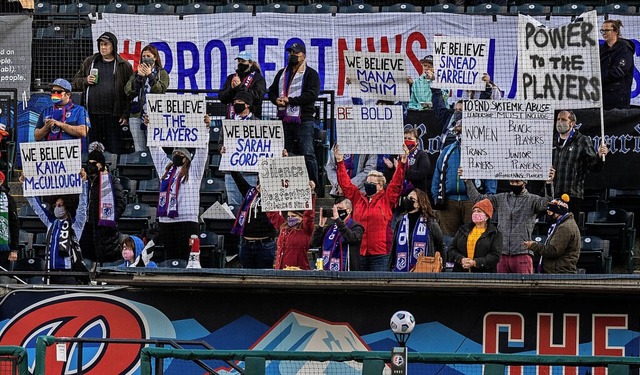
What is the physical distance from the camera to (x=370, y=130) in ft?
64.2

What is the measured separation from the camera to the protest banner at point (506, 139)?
745 inches

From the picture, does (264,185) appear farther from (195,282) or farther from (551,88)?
(551,88)

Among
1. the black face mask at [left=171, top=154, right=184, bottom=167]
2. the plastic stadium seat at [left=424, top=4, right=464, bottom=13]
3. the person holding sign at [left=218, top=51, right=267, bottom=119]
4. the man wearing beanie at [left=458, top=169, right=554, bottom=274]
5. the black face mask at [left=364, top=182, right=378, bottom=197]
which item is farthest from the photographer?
the plastic stadium seat at [left=424, top=4, right=464, bottom=13]

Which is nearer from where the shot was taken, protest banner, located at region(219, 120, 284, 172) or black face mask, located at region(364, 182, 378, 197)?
black face mask, located at region(364, 182, 378, 197)

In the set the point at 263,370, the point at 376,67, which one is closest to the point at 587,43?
the point at 376,67

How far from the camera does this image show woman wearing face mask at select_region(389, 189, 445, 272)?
718 inches

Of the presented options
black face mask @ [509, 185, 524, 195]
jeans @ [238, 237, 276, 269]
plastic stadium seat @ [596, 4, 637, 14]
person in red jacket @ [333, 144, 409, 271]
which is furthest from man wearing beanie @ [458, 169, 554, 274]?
plastic stadium seat @ [596, 4, 637, 14]

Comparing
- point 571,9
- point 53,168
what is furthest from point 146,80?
point 571,9

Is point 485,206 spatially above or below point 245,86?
below

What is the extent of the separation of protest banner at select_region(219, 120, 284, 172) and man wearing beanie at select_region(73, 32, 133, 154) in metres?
2.61

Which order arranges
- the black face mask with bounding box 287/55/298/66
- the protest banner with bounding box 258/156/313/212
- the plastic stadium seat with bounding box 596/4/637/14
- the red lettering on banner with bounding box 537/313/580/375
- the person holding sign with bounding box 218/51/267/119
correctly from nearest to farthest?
1. the red lettering on banner with bounding box 537/313/580/375
2. the protest banner with bounding box 258/156/313/212
3. the person holding sign with bounding box 218/51/267/119
4. the black face mask with bounding box 287/55/298/66
5. the plastic stadium seat with bounding box 596/4/637/14

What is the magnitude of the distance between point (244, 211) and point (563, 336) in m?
4.19

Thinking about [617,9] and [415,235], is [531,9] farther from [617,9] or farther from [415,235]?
[415,235]

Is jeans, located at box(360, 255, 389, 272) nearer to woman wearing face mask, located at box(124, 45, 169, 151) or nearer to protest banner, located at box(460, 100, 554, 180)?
protest banner, located at box(460, 100, 554, 180)
